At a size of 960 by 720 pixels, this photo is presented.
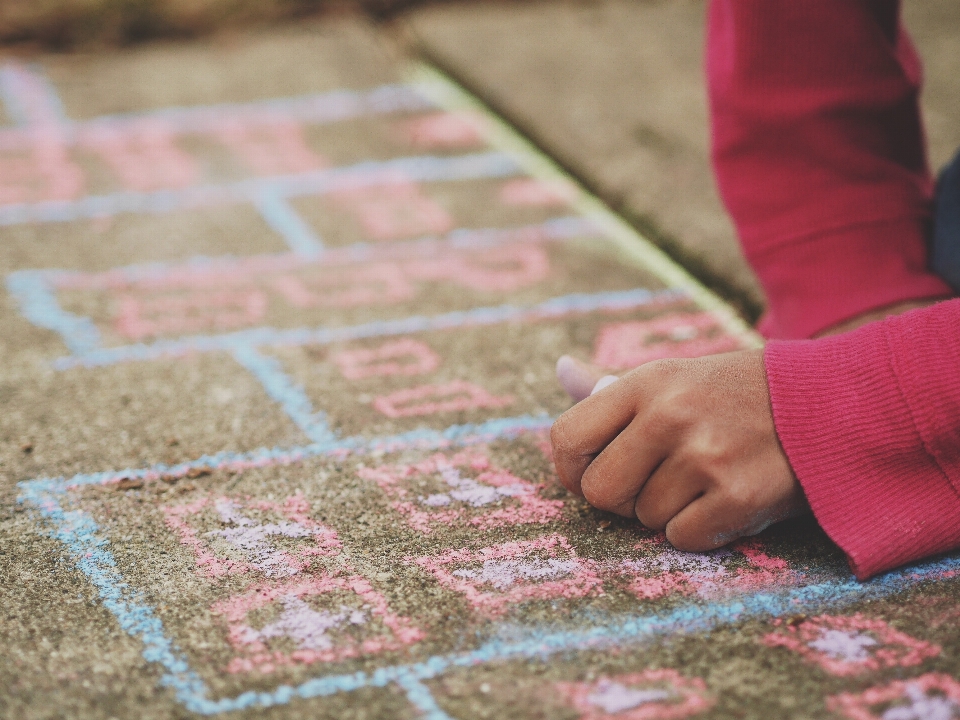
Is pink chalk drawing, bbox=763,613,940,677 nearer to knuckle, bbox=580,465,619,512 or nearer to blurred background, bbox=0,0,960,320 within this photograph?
knuckle, bbox=580,465,619,512

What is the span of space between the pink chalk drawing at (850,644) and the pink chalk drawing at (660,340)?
619mm

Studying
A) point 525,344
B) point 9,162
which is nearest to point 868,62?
point 525,344

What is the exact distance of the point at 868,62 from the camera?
→ 1.62 metres

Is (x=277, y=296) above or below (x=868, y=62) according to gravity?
below

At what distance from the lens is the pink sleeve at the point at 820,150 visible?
5.22ft

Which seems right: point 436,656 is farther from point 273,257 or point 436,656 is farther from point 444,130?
point 444,130

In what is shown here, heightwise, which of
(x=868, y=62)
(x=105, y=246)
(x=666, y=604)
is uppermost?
(x=868, y=62)

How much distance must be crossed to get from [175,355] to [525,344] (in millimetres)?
556

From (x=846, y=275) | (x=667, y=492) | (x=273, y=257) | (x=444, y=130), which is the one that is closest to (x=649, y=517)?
(x=667, y=492)

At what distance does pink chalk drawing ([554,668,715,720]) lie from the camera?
1026 millimetres

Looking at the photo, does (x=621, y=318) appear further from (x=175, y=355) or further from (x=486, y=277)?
(x=175, y=355)

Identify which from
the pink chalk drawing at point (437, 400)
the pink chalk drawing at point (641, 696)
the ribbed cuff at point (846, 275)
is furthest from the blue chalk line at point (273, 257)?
the pink chalk drawing at point (641, 696)

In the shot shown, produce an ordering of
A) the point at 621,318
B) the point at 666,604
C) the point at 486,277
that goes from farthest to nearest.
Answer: the point at 486,277 < the point at 621,318 < the point at 666,604

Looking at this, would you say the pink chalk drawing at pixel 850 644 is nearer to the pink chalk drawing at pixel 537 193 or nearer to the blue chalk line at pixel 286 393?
the blue chalk line at pixel 286 393
